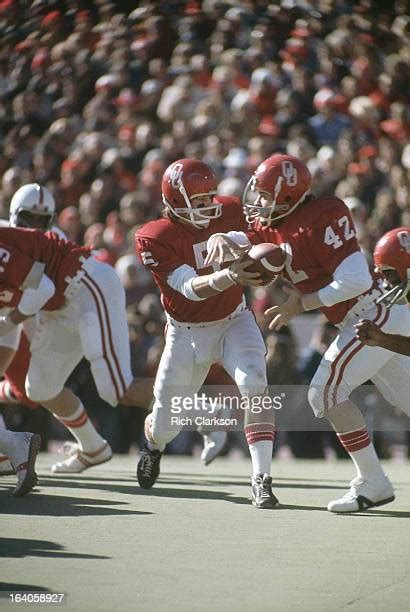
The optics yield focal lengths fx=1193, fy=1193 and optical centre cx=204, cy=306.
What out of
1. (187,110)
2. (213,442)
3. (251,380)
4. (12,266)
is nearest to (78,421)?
(213,442)

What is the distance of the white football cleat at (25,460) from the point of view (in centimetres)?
617

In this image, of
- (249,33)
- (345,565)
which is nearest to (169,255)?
(345,565)

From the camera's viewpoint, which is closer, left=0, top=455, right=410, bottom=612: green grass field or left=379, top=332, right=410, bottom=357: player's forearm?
left=0, top=455, right=410, bottom=612: green grass field

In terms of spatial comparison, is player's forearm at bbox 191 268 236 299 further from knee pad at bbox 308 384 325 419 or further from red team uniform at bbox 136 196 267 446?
knee pad at bbox 308 384 325 419

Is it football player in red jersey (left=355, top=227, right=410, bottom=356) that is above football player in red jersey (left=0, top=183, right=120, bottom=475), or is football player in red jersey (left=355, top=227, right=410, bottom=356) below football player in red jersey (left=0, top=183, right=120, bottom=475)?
above

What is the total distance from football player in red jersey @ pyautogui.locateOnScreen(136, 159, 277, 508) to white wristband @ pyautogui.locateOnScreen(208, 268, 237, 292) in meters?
0.11

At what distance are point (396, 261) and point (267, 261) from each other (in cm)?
60

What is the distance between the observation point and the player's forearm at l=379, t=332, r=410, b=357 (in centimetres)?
511

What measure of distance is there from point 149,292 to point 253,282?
4.87 m

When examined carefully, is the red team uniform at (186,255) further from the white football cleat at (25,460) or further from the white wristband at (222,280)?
the white football cleat at (25,460)

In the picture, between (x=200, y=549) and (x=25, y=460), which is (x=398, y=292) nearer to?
(x=200, y=549)

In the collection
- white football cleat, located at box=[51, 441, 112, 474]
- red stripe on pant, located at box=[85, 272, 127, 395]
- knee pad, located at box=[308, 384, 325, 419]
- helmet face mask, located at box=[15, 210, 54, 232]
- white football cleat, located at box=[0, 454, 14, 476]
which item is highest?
knee pad, located at box=[308, 384, 325, 419]

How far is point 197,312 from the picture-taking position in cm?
633

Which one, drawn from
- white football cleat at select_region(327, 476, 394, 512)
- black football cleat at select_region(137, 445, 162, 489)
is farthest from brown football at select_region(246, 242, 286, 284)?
black football cleat at select_region(137, 445, 162, 489)
